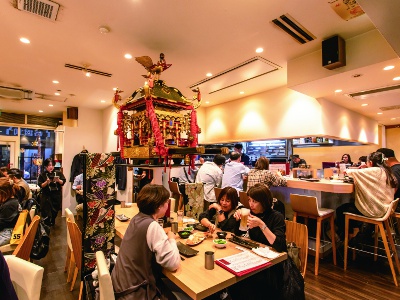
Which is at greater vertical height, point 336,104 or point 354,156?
point 336,104

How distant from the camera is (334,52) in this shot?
2980 millimetres

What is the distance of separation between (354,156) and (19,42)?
9566mm

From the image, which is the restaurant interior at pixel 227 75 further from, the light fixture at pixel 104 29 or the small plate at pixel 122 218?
the small plate at pixel 122 218

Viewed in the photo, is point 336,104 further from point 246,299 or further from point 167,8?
point 246,299

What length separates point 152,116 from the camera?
2.53 metres

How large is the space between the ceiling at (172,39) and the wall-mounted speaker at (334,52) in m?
0.09

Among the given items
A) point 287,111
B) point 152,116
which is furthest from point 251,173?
point 152,116

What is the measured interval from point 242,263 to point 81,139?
6.56 metres

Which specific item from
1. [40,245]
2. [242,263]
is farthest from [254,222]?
[40,245]

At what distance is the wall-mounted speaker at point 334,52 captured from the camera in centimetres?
295

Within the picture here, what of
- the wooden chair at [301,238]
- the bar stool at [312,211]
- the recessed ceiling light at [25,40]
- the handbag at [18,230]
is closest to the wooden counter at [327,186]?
the bar stool at [312,211]

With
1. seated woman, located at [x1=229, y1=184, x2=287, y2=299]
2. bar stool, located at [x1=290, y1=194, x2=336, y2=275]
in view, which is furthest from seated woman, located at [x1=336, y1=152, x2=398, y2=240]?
seated woman, located at [x1=229, y1=184, x2=287, y2=299]

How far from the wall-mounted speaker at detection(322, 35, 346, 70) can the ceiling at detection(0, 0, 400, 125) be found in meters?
0.09

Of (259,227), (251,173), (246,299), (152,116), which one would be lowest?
(246,299)
